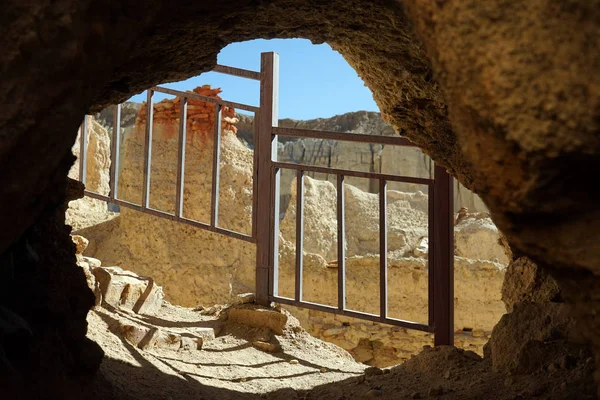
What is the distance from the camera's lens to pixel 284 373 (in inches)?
153

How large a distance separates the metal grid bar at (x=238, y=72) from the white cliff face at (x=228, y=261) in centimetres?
438

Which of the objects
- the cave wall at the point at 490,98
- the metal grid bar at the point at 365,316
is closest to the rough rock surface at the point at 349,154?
the metal grid bar at the point at 365,316

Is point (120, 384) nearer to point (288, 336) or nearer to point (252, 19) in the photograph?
point (252, 19)

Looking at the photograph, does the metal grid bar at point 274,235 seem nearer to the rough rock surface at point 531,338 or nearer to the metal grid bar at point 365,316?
the metal grid bar at point 365,316

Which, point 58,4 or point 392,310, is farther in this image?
point 392,310

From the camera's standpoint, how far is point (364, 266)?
33.1ft

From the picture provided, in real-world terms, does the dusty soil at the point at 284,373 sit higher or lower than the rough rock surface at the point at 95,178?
lower

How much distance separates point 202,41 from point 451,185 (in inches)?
82.3

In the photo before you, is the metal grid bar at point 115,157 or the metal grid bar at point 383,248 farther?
the metal grid bar at point 115,157

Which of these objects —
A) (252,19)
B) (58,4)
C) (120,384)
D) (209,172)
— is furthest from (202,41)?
(209,172)

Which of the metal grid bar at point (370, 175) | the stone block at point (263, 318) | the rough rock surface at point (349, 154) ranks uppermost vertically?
the rough rock surface at point (349, 154)

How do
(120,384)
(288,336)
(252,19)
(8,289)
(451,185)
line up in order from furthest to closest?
(288,336)
(451,185)
(120,384)
(252,19)
(8,289)

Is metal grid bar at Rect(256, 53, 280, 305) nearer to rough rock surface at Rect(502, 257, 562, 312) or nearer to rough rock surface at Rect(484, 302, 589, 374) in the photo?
rough rock surface at Rect(502, 257, 562, 312)

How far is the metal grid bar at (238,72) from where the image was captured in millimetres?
4805
